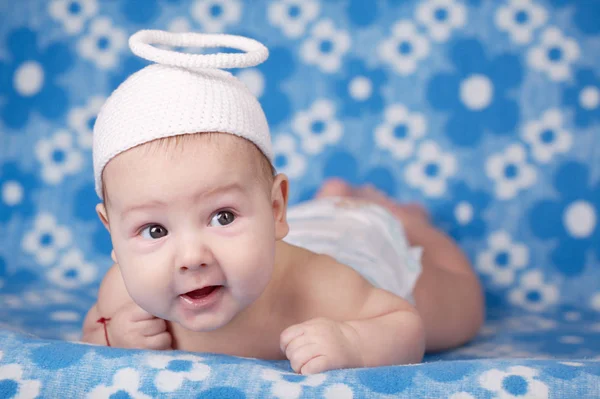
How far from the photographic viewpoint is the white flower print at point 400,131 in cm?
231

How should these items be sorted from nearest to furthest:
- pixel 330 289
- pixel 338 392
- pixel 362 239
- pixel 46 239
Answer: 1. pixel 338 392
2. pixel 330 289
3. pixel 362 239
4. pixel 46 239

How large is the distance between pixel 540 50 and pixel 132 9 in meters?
1.30

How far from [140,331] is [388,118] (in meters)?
1.25

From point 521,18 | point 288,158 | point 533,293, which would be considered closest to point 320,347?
point 533,293

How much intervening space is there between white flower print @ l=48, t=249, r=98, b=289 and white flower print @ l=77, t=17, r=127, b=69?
616 mm

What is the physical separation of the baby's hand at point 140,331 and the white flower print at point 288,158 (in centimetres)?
103

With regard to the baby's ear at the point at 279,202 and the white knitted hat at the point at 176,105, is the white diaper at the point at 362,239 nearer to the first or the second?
the baby's ear at the point at 279,202

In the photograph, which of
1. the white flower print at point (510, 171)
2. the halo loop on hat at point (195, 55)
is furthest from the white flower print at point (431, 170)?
the halo loop on hat at point (195, 55)

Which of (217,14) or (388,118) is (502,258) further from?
(217,14)

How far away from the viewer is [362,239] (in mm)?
1821

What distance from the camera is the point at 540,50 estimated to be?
2.28 m

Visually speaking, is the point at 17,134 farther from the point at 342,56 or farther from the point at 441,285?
the point at 441,285

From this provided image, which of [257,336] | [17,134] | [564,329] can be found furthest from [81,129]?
[564,329]

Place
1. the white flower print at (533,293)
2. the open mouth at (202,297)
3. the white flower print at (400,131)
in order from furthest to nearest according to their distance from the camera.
A: the white flower print at (400,131), the white flower print at (533,293), the open mouth at (202,297)
